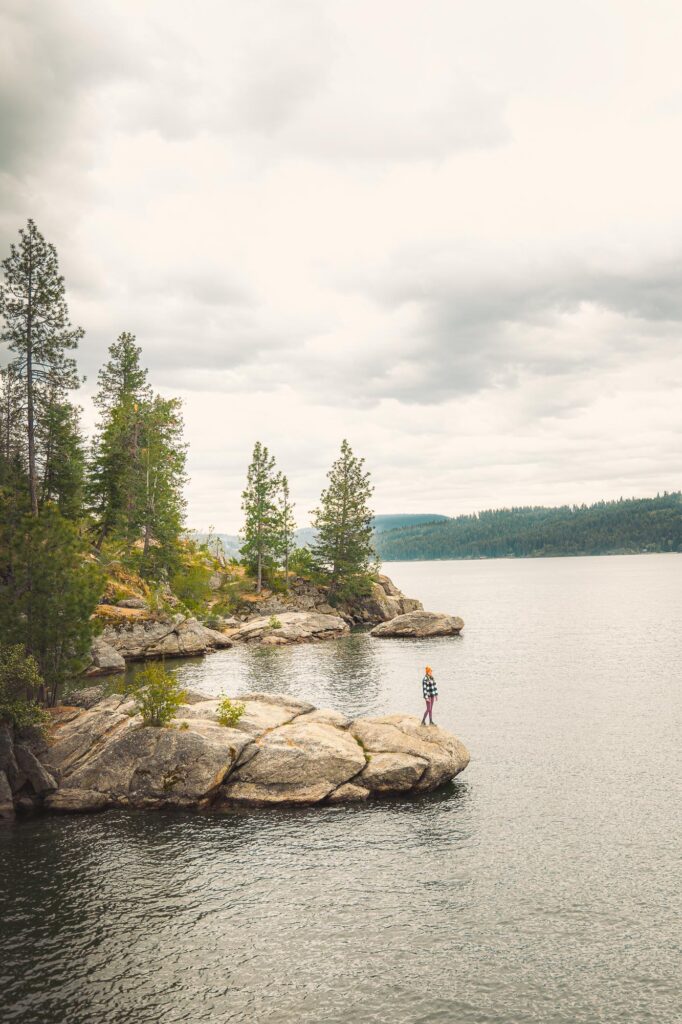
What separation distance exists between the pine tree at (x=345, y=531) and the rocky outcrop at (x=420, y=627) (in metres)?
19.4

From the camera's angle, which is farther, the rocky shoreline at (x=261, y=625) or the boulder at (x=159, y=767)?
the rocky shoreline at (x=261, y=625)

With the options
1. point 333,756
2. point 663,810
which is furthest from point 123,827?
point 663,810

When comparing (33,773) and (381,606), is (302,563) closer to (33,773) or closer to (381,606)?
(381,606)

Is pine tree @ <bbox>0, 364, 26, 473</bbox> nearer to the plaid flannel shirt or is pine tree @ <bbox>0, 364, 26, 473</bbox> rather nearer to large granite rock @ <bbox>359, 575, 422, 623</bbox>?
the plaid flannel shirt

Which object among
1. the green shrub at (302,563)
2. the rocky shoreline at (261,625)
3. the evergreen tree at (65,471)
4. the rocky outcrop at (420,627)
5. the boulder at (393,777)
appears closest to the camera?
the boulder at (393,777)

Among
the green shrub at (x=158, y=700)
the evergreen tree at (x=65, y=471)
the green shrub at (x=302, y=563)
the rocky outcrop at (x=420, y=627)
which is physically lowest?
the rocky outcrop at (x=420, y=627)

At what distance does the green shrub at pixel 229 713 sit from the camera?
3362 centimetres

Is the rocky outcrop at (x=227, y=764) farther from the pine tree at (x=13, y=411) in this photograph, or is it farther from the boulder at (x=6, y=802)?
the pine tree at (x=13, y=411)

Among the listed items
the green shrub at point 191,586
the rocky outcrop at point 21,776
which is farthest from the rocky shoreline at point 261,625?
the rocky outcrop at point 21,776

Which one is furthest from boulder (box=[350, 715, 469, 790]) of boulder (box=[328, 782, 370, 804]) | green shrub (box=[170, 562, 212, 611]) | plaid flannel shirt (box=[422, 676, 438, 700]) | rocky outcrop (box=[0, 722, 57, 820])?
green shrub (box=[170, 562, 212, 611])

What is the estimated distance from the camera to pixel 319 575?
375 ft

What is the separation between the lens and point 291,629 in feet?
292

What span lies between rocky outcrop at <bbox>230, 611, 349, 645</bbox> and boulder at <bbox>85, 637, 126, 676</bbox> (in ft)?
74.8

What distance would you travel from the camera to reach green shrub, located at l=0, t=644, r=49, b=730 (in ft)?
100
